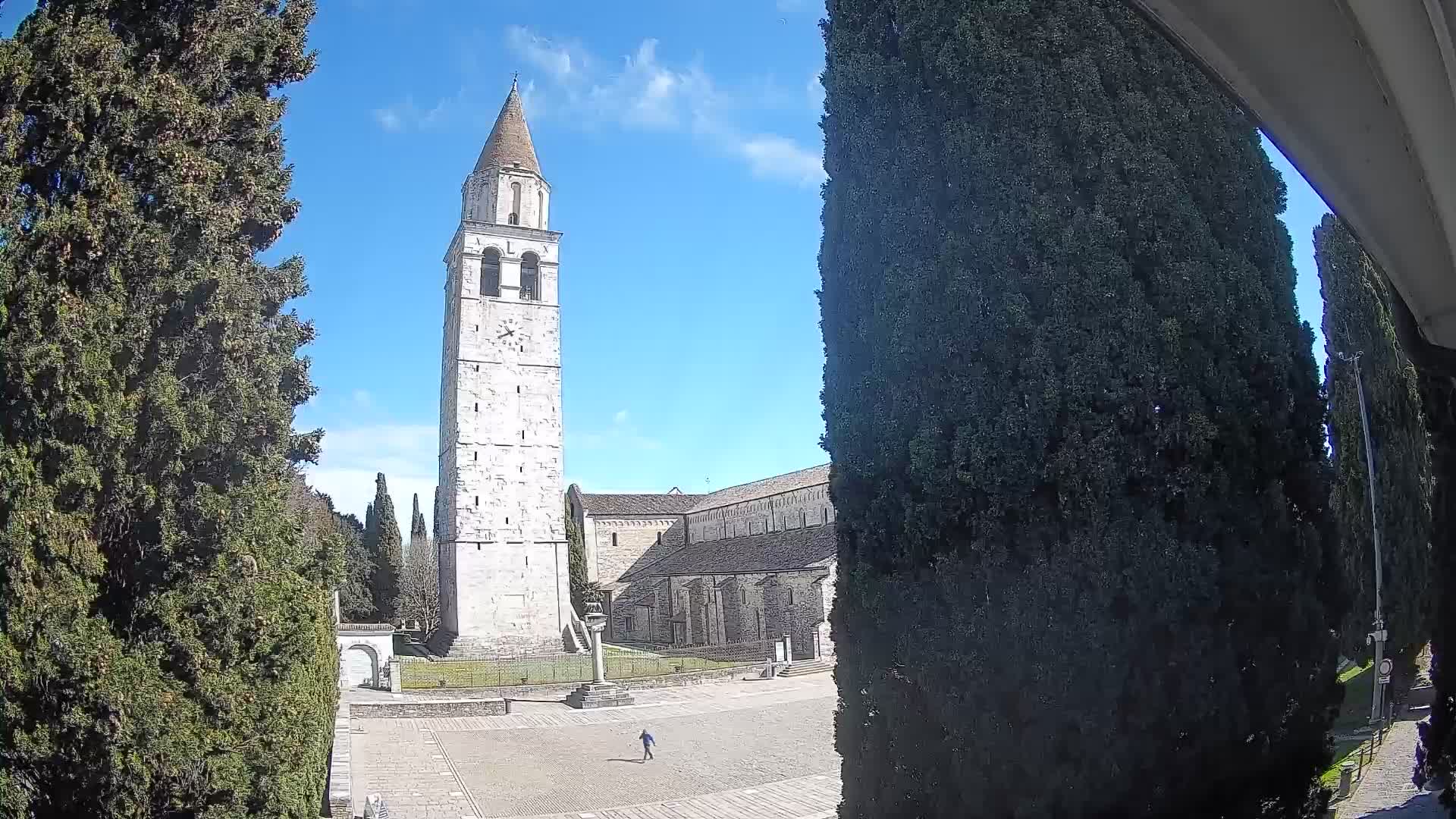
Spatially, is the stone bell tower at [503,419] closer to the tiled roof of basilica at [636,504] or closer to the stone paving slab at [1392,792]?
the tiled roof of basilica at [636,504]

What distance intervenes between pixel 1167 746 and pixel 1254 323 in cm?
246

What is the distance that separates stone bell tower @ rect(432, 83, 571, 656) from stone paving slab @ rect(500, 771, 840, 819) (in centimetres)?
2159

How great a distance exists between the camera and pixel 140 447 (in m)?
5.40

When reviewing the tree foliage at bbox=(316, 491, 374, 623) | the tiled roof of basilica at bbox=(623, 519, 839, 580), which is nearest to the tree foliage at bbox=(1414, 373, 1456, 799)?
the tiled roof of basilica at bbox=(623, 519, 839, 580)

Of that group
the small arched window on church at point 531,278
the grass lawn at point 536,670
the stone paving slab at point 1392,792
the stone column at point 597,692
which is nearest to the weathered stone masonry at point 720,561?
the grass lawn at point 536,670

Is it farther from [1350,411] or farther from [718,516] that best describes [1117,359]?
[718,516]

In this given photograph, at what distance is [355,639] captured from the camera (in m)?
26.2

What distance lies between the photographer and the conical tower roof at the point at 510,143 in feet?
123

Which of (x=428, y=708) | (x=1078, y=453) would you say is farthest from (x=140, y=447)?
(x=428, y=708)

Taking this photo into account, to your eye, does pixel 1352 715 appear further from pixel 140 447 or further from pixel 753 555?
pixel 753 555

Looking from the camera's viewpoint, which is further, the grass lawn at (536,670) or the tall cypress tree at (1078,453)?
the grass lawn at (536,670)

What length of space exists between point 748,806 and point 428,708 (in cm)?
1290

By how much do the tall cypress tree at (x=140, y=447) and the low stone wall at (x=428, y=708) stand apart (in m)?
17.9

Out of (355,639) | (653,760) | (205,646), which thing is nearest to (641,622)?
(355,639)
